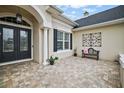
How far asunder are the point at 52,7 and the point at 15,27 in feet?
8.10

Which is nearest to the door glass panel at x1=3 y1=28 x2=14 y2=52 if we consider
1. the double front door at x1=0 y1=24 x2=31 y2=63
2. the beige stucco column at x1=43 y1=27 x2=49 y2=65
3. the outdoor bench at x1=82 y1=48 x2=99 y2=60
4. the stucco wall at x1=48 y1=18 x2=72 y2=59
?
the double front door at x1=0 y1=24 x2=31 y2=63

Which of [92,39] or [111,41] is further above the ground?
[92,39]

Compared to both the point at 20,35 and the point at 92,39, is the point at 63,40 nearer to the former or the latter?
the point at 92,39

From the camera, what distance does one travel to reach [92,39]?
302 inches

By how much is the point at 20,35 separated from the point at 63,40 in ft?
11.3

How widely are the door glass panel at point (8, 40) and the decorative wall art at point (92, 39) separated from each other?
5.80 metres

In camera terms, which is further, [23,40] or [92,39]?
[92,39]

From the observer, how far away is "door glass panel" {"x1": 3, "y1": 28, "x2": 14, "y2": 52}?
15.9 ft

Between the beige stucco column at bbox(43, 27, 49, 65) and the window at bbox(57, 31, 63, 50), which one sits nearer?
the beige stucco column at bbox(43, 27, 49, 65)

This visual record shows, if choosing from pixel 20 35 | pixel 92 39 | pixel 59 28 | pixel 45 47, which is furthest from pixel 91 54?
pixel 20 35

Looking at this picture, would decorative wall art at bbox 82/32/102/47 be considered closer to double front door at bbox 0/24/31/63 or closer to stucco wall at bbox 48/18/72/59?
stucco wall at bbox 48/18/72/59

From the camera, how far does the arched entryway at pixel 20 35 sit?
4742mm

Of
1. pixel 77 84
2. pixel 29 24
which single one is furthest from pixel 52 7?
pixel 77 84

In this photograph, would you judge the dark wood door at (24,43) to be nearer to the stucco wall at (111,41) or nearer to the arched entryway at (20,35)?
the arched entryway at (20,35)
